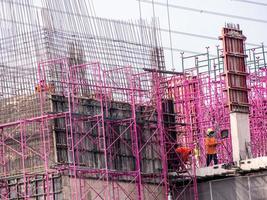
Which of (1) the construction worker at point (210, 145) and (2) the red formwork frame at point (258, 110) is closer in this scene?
(1) the construction worker at point (210, 145)

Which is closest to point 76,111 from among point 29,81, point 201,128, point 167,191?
point 29,81

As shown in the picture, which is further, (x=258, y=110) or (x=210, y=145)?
(x=258, y=110)

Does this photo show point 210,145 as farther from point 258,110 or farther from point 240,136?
point 258,110

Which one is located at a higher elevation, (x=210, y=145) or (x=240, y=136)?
(x=240, y=136)

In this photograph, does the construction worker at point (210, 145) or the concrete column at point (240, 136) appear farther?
the construction worker at point (210, 145)

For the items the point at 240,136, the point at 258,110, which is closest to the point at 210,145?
the point at 240,136

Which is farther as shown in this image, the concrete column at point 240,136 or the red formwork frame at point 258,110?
the red formwork frame at point 258,110

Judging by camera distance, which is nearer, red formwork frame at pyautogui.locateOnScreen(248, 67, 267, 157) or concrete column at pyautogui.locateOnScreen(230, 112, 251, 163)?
concrete column at pyautogui.locateOnScreen(230, 112, 251, 163)

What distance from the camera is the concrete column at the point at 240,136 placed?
44.8 metres

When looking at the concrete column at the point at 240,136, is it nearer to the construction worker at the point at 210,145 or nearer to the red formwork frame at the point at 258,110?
the construction worker at the point at 210,145

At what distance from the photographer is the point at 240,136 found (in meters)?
45.1

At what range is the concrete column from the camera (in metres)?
44.8

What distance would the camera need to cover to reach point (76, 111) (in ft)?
139

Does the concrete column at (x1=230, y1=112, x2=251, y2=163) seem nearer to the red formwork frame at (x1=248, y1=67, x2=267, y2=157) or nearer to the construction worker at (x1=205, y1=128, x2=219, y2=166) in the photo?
the construction worker at (x1=205, y1=128, x2=219, y2=166)
